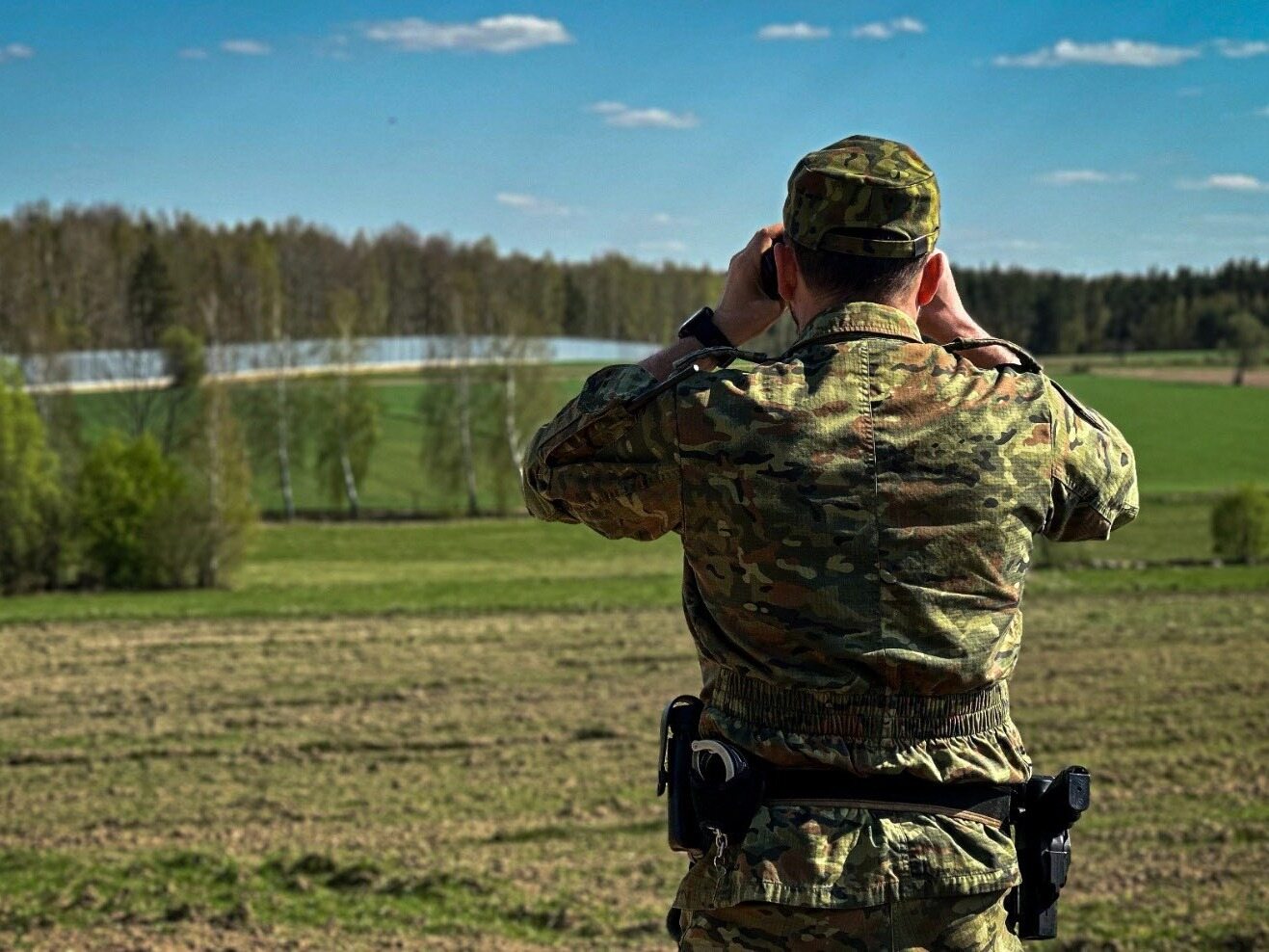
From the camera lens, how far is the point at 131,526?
3312 centimetres

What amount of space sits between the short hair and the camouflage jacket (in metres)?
0.03

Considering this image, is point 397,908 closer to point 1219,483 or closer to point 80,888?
point 80,888

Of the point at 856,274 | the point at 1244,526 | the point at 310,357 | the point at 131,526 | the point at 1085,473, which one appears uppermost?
the point at 310,357

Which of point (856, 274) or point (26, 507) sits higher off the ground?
point (856, 274)

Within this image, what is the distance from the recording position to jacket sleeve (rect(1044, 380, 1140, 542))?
2799mm

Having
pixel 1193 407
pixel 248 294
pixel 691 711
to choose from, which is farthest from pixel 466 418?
pixel 691 711

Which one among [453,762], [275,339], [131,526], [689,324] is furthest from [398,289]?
[689,324]

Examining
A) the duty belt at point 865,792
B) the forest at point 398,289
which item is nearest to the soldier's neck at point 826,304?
the duty belt at point 865,792

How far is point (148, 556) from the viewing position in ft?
108

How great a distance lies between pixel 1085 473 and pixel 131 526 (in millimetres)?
32635

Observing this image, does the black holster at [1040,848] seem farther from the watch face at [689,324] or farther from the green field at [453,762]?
the green field at [453,762]

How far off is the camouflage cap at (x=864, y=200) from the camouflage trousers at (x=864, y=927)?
1180mm

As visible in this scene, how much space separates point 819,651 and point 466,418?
2144 inches

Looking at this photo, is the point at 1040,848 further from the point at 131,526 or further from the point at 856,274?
the point at 131,526
